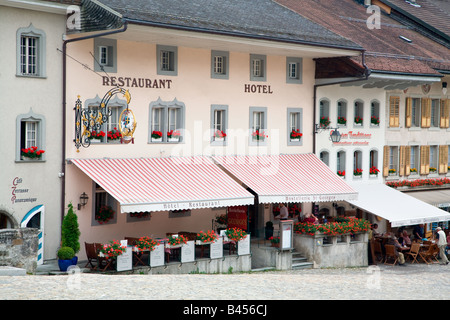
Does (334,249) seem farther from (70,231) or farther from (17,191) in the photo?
(17,191)

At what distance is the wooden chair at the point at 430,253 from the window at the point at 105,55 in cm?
1346

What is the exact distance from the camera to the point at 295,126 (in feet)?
107

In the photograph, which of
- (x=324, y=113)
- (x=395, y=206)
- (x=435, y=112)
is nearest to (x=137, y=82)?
(x=324, y=113)

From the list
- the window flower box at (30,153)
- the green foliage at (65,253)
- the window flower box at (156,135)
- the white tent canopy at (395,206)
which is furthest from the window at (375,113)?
the green foliage at (65,253)

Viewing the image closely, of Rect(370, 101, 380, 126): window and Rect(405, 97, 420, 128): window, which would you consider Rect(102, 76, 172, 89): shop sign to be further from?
Rect(405, 97, 420, 128): window

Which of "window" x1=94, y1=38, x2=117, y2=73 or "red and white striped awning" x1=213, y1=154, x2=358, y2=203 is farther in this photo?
"red and white striped awning" x1=213, y1=154, x2=358, y2=203

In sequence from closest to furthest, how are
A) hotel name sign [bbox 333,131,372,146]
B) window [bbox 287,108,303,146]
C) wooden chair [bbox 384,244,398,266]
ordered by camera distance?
wooden chair [bbox 384,244,398,266]
window [bbox 287,108,303,146]
hotel name sign [bbox 333,131,372,146]

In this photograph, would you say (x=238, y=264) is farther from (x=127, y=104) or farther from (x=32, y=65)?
(x=32, y=65)

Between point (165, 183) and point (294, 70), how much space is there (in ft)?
27.3

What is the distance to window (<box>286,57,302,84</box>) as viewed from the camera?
31.9 metres

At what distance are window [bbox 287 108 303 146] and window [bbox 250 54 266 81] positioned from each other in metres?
1.85

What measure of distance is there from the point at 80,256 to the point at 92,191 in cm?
189

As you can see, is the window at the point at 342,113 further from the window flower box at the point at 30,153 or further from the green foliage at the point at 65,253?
the green foliage at the point at 65,253

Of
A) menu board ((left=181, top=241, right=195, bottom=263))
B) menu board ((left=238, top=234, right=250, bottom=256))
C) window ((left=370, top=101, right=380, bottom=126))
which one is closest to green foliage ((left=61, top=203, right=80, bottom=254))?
menu board ((left=181, top=241, right=195, bottom=263))
